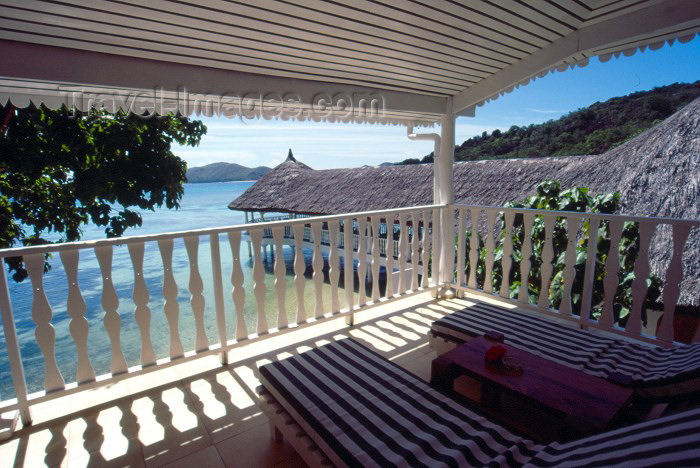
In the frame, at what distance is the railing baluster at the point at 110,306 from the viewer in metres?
2.78

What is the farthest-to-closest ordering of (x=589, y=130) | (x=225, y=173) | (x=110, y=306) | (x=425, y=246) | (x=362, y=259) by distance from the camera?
(x=225, y=173) < (x=589, y=130) < (x=425, y=246) < (x=362, y=259) < (x=110, y=306)

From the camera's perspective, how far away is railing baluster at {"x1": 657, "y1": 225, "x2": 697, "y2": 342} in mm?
3023

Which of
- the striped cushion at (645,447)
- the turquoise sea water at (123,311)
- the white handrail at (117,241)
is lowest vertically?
the turquoise sea water at (123,311)

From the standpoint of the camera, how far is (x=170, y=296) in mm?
3088

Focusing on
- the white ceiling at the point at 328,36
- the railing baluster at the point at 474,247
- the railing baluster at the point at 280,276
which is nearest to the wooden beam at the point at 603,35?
the white ceiling at the point at 328,36

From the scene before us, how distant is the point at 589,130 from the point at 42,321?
69.9ft

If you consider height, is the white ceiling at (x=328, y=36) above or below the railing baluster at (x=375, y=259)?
above

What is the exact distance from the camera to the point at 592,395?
1.98 m

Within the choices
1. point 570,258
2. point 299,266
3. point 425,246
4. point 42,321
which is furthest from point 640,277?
point 42,321

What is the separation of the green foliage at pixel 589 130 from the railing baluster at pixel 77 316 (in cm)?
1723

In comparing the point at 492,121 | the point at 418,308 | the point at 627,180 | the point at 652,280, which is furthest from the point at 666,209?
the point at 492,121

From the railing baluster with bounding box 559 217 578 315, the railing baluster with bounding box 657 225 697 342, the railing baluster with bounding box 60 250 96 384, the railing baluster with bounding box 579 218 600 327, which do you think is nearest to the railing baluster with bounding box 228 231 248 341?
the railing baluster with bounding box 60 250 96 384

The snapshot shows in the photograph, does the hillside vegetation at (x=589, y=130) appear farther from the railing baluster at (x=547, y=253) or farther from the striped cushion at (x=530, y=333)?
the striped cushion at (x=530, y=333)

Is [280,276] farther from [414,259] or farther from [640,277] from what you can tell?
[640,277]
